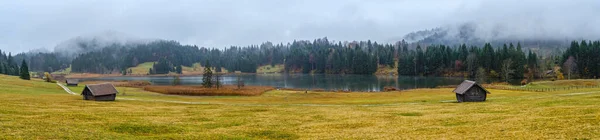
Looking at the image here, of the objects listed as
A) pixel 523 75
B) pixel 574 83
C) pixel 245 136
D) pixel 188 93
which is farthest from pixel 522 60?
pixel 245 136

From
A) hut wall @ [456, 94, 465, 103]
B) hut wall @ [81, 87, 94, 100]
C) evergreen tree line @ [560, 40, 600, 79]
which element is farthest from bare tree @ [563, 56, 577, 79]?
hut wall @ [81, 87, 94, 100]

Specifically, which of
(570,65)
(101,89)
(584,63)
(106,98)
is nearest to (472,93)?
(106,98)

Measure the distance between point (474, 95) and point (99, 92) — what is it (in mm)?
67581

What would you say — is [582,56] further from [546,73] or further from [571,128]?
[571,128]

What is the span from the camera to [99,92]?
245ft

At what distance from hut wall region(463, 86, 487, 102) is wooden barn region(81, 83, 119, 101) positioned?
6455 centimetres

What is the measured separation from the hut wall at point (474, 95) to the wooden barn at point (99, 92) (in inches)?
2541

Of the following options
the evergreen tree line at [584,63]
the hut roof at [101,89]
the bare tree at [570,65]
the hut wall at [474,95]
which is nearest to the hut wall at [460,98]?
the hut wall at [474,95]

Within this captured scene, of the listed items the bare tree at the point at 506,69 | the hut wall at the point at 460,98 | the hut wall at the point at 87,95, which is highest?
the bare tree at the point at 506,69

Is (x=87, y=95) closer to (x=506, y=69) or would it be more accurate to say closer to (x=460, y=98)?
(x=460, y=98)

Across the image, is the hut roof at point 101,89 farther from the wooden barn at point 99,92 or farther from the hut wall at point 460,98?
the hut wall at point 460,98

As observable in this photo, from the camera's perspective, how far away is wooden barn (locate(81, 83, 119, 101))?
74125 millimetres

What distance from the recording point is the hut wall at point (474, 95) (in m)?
66.2

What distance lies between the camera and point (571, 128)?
1001 inches
